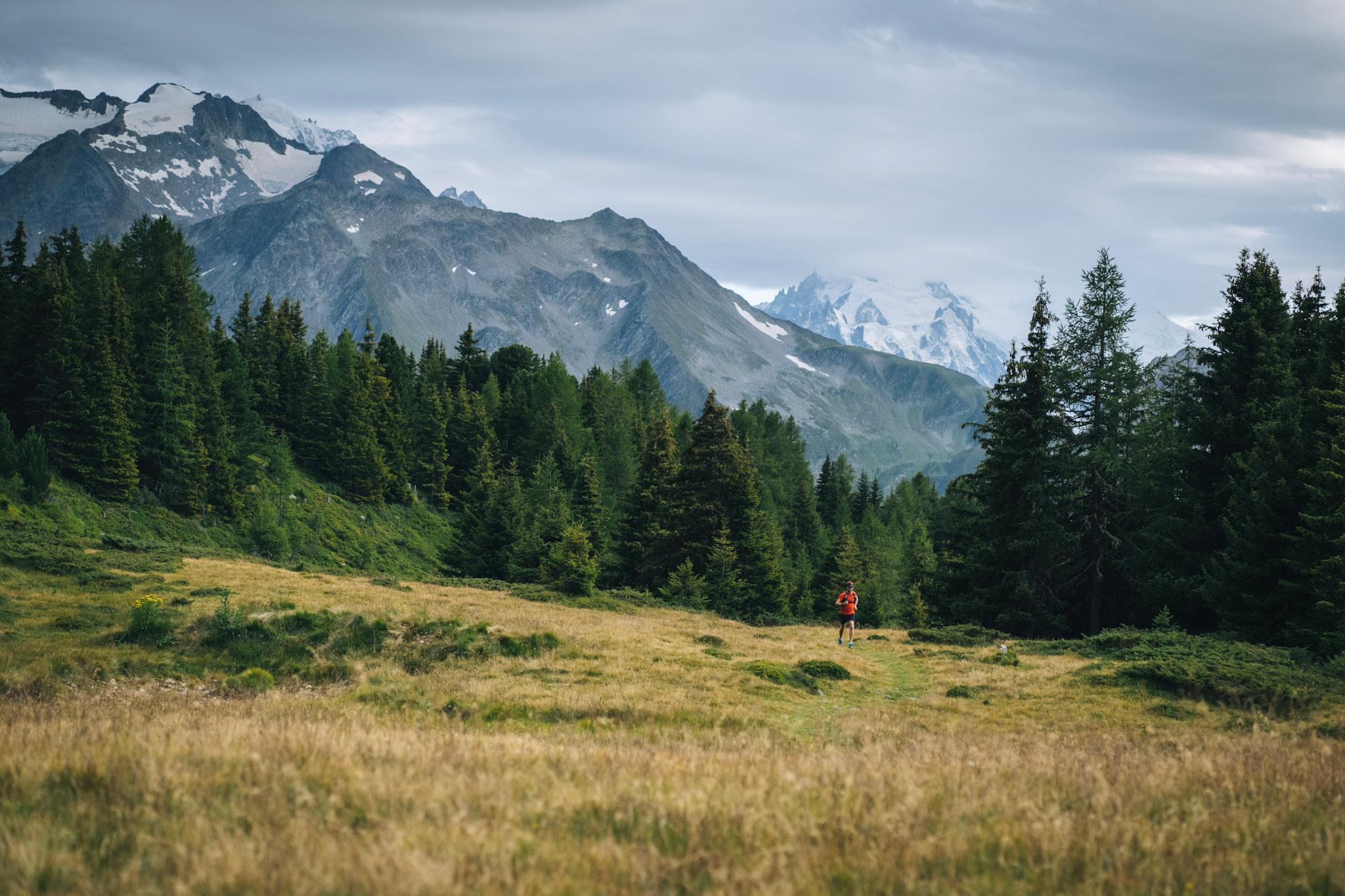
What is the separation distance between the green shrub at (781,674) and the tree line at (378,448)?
823 inches

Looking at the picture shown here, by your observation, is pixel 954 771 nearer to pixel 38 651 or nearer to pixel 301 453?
pixel 38 651

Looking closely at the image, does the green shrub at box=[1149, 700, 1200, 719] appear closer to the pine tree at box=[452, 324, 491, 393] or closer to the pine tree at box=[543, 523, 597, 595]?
the pine tree at box=[543, 523, 597, 595]

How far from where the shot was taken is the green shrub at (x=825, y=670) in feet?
63.3

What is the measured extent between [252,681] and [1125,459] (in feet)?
115

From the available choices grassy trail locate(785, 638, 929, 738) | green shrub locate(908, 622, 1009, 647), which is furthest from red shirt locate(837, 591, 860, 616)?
green shrub locate(908, 622, 1009, 647)

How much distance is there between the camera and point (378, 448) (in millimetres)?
70938

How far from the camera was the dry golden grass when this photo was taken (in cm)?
453

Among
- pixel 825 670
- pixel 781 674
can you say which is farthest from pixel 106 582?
pixel 825 670

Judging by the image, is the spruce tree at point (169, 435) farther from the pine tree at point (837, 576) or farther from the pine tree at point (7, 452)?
the pine tree at point (837, 576)

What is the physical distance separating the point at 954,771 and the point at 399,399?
83601mm

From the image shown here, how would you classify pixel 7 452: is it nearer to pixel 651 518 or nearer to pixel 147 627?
pixel 147 627

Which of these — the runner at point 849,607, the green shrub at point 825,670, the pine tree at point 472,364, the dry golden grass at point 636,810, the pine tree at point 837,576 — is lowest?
the pine tree at point 837,576

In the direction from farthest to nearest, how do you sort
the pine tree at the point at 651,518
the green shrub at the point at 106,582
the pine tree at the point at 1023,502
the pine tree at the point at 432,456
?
the pine tree at the point at 432,456
the pine tree at the point at 651,518
the pine tree at the point at 1023,502
the green shrub at the point at 106,582

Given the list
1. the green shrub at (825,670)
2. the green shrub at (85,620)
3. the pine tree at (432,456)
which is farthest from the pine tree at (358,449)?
the green shrub at (825,670)
